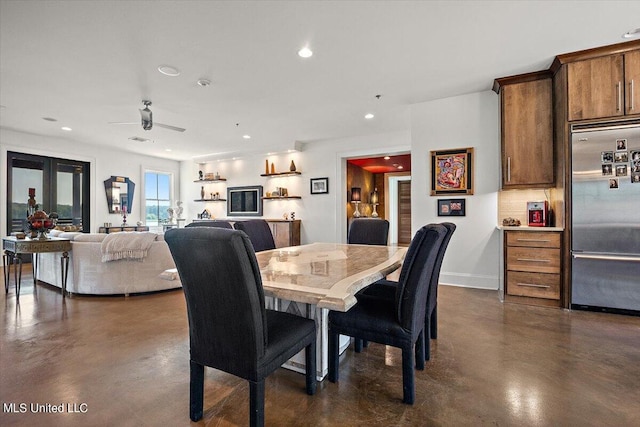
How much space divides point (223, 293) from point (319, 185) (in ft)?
18.8

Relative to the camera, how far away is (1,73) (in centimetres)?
346

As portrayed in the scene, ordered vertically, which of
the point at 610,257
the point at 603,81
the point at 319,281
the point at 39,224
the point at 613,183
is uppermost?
the point at 603,81

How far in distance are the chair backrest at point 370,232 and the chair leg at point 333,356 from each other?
179 centimetres

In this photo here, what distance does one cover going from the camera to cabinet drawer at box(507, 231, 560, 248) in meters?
3.32

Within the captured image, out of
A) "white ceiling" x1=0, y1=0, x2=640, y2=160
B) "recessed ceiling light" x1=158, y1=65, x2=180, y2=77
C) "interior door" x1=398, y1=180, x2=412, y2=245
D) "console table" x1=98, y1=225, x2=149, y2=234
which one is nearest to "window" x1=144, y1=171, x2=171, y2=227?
"console table" x1=98, y1=225, x2=149, y2=234

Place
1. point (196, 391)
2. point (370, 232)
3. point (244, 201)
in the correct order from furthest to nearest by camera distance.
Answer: point (244, 201), point (370, 232), point (196, 391)

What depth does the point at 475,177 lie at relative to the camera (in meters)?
4.18

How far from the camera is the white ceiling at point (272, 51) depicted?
7.97 ft

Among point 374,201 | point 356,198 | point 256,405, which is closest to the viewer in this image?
point 256,405

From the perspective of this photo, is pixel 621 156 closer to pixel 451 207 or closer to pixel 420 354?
pixel 451 207

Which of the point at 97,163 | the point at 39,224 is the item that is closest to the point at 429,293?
the point at 39,224

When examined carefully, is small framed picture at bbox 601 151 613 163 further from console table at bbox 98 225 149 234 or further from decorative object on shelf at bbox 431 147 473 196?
console table at bbox 98 225 149 234

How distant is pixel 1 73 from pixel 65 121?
199 cm

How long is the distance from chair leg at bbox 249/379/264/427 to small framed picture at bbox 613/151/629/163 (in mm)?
3824
